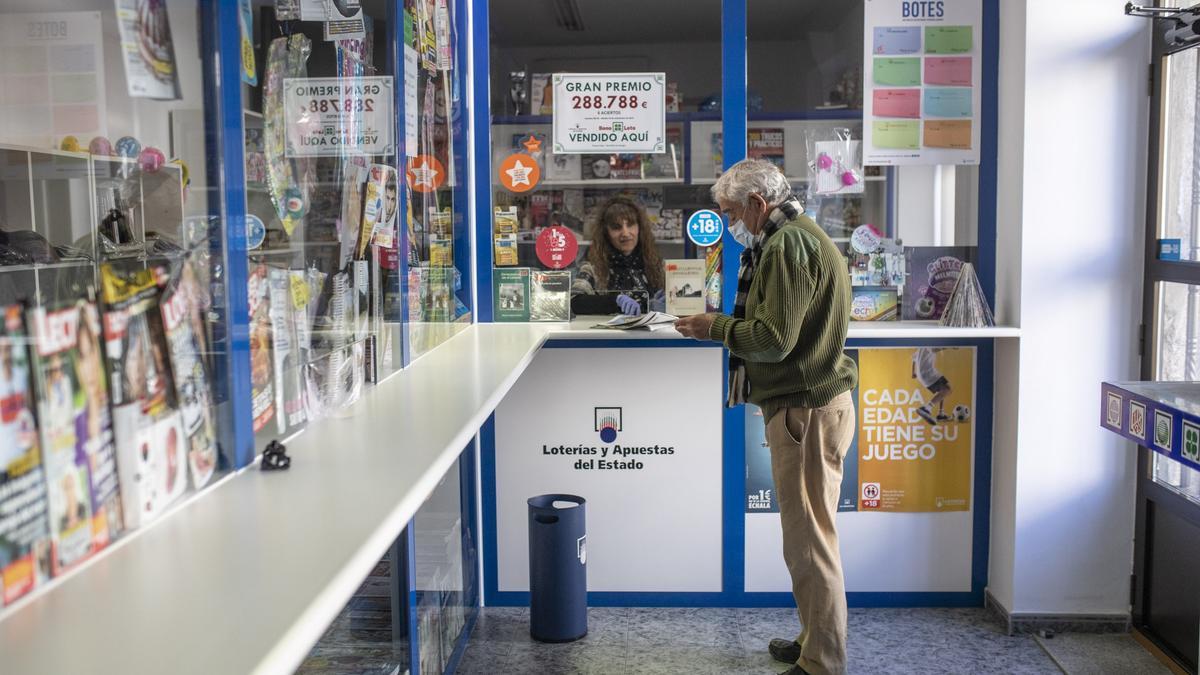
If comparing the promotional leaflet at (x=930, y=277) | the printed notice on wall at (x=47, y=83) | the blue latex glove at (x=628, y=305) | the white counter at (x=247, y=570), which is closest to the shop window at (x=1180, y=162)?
the promotional leaflet at (x=930, y=277)

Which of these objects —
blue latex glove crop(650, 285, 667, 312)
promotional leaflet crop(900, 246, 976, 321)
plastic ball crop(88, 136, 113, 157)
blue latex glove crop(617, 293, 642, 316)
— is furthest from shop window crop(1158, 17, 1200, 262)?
plastic ball crop(88, 136, 113, 157)

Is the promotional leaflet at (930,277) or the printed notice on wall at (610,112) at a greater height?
the printed notice on wall at (610,112)

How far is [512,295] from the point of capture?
14.4 ft

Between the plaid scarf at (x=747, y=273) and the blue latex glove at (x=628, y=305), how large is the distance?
777 mm

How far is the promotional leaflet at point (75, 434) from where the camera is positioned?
4.09ft

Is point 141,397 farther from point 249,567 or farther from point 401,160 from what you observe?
point 401,160

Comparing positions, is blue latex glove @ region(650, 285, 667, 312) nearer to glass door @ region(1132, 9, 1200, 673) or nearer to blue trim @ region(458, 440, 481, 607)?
blue trim @ region(458, 440, 481, 607)

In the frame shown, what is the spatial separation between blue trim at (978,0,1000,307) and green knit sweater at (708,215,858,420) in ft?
3.45

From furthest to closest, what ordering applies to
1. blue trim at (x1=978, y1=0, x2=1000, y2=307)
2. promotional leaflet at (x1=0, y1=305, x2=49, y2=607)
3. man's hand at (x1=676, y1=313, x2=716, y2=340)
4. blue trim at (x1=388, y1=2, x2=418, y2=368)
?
blue trim at (x1=978, y1=0, x2=1000, y2=307) → man's hand at (x1=676, y1=313, x2=716, y2=340) → blue trim at (x1=388, y1=2, x2=418, y2=368) → promotional leaflet at (x1=0, y1=305, x2=49, y2=607)

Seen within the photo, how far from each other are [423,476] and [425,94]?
2150 millimetres

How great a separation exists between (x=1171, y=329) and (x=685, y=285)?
1.79m

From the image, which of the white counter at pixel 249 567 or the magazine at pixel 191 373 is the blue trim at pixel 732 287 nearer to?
the white counter at pixel 249 567

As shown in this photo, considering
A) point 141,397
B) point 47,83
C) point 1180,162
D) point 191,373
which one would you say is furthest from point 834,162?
point 141,397

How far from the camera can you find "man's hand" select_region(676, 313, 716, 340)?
3537mm
